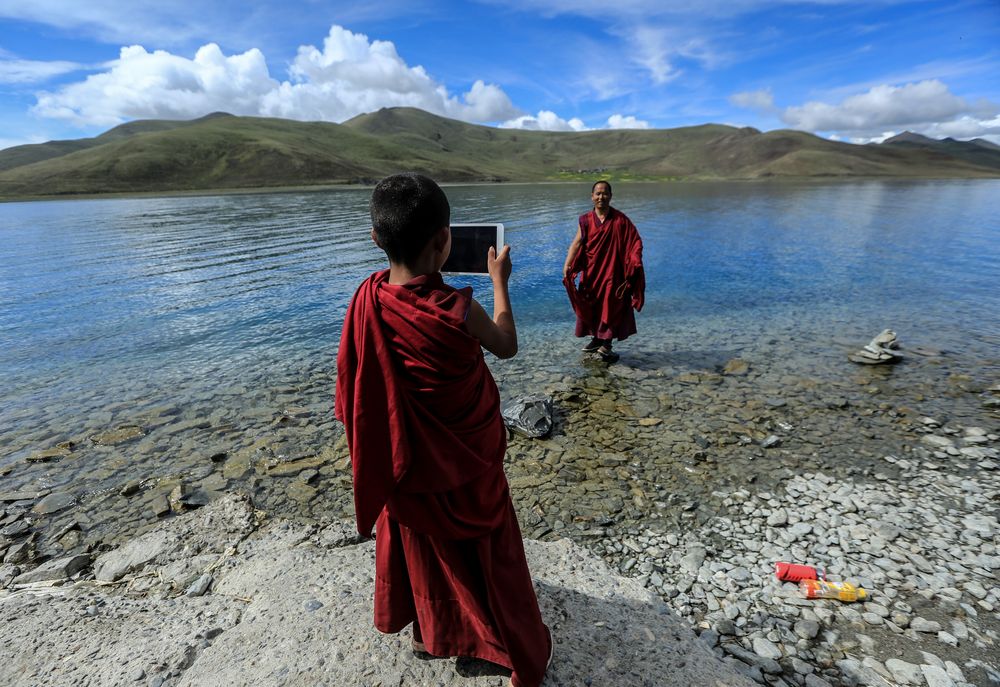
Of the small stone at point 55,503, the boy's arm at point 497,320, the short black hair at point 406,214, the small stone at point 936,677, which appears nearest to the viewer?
the short black hair at point 406,214

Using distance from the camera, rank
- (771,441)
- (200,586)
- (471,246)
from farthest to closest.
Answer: (771,441), (200,586), (471,246)

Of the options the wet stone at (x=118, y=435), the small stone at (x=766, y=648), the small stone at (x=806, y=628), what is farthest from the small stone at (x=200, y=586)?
the small stone at (x=806, y=628)

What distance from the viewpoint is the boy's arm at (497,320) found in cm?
219

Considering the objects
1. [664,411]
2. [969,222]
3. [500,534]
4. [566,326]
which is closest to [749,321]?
[566,326]

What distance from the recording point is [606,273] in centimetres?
838

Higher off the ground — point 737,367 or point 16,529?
point 16,529

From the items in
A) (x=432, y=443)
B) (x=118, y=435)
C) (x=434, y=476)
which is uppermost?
(x=432, y=443)

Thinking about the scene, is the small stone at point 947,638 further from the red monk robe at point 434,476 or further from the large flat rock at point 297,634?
the red monk robe at point 434,476

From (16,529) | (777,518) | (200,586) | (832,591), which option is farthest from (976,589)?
(16,529)

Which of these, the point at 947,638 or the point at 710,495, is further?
the point at 710,495

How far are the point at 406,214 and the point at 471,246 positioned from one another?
1.76 feet

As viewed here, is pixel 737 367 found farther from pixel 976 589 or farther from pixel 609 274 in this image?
pixel 976 589

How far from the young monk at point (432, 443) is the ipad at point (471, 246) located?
0.37 ft

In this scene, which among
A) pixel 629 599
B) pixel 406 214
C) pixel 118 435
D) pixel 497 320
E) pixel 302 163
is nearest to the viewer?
pixel 406 214
